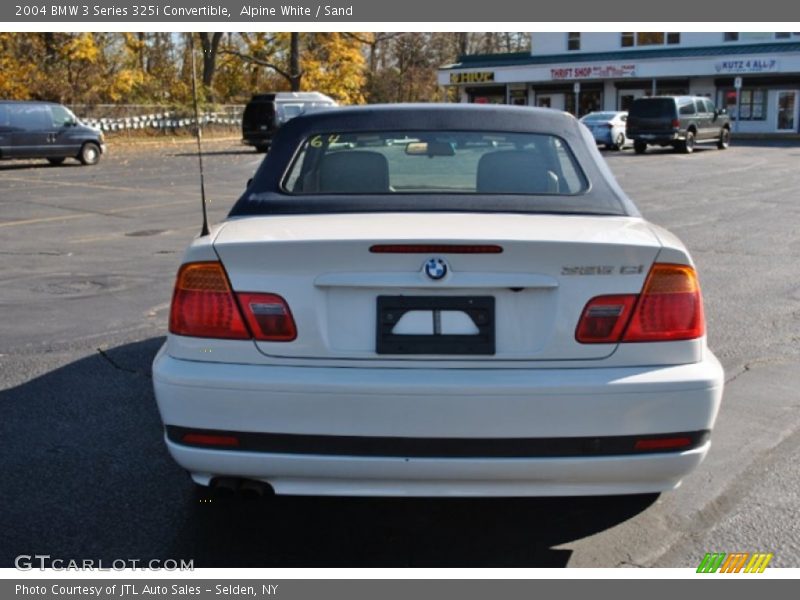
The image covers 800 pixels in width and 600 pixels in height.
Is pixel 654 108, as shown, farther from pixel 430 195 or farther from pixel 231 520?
pixel 231 520

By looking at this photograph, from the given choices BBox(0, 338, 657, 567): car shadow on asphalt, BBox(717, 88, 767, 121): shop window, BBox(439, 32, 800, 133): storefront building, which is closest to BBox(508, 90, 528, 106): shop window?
BBox(439, 32, 800, 133): storefront building

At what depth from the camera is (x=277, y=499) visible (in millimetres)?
→ 4109

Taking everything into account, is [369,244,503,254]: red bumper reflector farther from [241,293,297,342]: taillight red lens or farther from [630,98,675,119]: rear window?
[630,98,675,119]: rear window

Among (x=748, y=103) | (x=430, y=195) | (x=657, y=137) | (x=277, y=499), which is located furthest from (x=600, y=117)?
(x=277, y=499)

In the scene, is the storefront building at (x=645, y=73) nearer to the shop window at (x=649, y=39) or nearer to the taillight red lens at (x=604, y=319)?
the shop window at (x=649, y=39)

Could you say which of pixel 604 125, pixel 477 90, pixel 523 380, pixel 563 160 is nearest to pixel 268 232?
pixel 523 380

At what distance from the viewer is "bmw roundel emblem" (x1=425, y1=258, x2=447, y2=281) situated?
318 cm

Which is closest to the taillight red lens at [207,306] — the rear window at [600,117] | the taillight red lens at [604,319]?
the taillight red lens at [604,319]

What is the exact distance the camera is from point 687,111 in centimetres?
3378

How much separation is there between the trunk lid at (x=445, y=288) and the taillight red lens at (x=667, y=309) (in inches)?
2.4

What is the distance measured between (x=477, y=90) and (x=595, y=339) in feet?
187

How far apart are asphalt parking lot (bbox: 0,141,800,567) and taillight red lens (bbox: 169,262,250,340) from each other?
0.88 m

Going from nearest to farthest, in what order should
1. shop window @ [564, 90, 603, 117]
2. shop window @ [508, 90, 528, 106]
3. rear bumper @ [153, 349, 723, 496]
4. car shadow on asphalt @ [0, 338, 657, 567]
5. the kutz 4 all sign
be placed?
1. rear bumper @ [153, 349, 723, 496]
2. the kutz 4 all sign
3. car shadow on asphalt @ [0, 338, 657, 567]
4. shop window @ [564, 90, 603, 117]
5. shop window @ [508, 90, 528, 106]

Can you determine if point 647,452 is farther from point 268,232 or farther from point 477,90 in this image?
point 477,90
